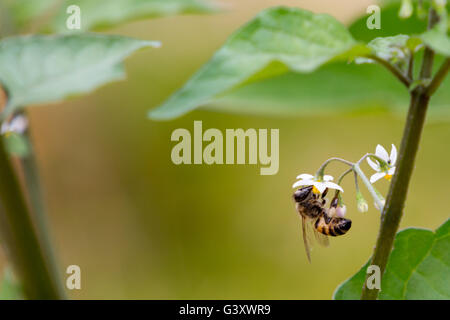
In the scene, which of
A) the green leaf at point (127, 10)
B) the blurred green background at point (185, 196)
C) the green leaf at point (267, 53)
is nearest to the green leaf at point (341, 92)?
the green leaf at point (127, 10)

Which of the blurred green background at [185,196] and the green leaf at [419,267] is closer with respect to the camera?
the green leaf at [419,267]

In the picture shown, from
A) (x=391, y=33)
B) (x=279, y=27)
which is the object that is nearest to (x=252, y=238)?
(x=391, y=33)

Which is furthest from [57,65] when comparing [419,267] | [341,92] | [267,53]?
[341,92]

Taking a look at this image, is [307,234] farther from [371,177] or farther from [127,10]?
[127,10]

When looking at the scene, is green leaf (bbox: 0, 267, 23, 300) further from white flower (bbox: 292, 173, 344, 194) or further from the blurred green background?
the blurred green background

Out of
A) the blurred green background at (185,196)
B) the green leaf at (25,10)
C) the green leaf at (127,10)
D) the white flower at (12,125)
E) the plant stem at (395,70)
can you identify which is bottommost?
the blurred green background at (185,196)

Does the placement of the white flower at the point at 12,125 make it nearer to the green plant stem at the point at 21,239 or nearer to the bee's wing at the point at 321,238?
the green plant stem at the point at 21,239

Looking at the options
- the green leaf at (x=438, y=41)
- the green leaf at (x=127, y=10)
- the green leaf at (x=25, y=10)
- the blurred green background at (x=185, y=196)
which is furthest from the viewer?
the blurred green background at (x=185, y=196)
